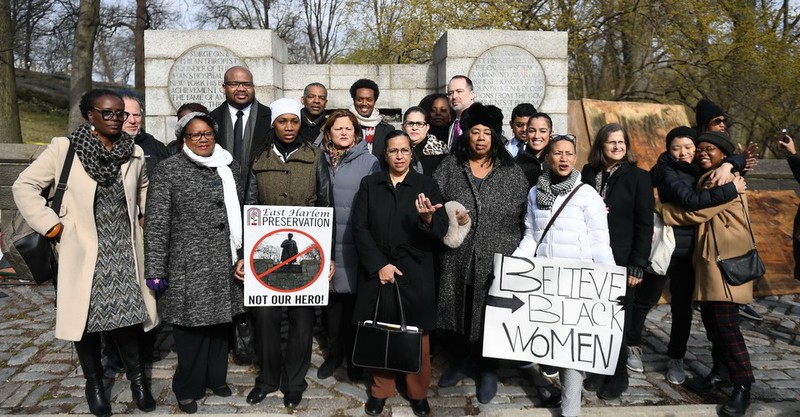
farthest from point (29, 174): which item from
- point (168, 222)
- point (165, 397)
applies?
point (165, 397)

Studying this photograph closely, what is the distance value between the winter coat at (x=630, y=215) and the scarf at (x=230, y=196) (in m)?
2.54

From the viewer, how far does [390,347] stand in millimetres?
3605

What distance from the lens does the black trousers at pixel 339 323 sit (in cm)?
447

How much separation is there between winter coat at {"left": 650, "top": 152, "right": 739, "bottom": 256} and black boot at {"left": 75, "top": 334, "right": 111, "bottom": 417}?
4.15 metres

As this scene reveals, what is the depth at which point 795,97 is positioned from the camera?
14.3 metres

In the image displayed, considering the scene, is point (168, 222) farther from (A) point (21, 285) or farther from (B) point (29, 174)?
(A) point (21, 285)

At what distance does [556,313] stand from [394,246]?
1167mm

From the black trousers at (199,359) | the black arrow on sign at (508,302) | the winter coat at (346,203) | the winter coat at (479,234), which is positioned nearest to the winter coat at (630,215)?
the winter coat at (479,234)

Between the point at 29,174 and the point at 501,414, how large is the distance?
3387mm

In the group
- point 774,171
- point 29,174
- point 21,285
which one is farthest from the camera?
point 774,171

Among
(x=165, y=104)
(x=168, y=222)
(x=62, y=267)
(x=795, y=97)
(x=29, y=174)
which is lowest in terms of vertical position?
(x=62, y=267)

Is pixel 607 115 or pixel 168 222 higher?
pixel 607 115

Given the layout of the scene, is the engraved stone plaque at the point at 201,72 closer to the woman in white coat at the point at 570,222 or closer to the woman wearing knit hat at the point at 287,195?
the woman wearing knit hat at the point at 287,195

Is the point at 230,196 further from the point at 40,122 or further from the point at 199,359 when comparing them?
the point at 40,122
